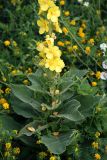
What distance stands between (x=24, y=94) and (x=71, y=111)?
0.36m

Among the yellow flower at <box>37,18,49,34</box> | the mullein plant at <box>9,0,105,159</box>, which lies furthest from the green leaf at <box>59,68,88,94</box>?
the yellow flower at <box>37,18,49,34</box>

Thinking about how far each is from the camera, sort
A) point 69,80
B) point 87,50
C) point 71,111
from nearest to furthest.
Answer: point 71,111 → point 69,80 → point 87,50

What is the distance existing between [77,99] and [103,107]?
0.19m

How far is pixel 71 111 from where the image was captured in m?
3.05

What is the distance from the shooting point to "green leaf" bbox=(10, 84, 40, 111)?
10.2 ft

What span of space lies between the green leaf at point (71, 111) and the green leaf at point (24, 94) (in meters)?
0.18

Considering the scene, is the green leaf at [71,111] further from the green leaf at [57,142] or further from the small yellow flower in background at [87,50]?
the small yellow flower in background at [87,50]

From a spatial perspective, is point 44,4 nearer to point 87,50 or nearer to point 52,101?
A: point 52,101

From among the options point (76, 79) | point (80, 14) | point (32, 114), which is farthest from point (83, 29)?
point (32, 114)

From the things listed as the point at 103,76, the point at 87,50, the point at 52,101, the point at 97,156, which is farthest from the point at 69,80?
the point at 87,50

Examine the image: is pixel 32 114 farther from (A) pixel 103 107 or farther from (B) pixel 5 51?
(B) pixel 5 51

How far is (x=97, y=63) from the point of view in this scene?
154 inches

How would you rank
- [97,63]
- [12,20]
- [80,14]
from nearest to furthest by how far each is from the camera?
[97,63] → [12,20] → [80,14]

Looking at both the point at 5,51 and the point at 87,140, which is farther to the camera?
the point at 5,51
